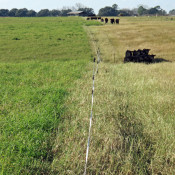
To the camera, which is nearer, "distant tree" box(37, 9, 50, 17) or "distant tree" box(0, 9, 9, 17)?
"distant tree" box(0, 9, 9, 17)

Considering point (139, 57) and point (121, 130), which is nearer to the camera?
point (121, 130)

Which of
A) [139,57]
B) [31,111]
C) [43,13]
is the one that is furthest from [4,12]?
[31,111]

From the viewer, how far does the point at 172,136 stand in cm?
413

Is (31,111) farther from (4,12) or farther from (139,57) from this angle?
(4,12)

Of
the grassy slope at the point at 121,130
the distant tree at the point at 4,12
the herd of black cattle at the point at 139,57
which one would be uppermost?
the distant tree at the point at 4,12

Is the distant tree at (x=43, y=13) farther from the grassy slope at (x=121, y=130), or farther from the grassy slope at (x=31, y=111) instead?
the grassy slope at (x=121, y=130)

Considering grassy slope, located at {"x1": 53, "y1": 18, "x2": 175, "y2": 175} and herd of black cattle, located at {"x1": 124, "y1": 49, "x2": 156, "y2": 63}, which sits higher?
herd of black cattle, located at {"x1": 124, "y1": 49, "x2": 156, "y2": 63}

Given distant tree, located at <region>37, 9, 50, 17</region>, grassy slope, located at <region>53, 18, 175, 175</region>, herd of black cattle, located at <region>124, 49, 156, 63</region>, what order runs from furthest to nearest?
distant tree, located at <region>37, 9, 50, 17</region> → herd of black cattle, located at <region>124, 49, 156, 63</region> → grassy slope, located at <region>53, 18, 175, 175</region>

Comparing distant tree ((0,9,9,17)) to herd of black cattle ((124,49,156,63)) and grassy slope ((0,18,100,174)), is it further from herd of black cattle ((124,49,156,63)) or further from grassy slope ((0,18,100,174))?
herd of black cattle ((124,49,156,63))

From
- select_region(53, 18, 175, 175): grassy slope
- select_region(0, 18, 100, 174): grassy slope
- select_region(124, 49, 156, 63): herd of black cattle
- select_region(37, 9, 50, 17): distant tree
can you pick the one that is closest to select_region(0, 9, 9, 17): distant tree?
select_region(37, 9, 50, 17): distant tree

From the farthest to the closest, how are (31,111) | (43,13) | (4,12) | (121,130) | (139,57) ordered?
1. (43,13)
2. (4,12)
3. (139,57)
4. (31,111)
5. (121,130)

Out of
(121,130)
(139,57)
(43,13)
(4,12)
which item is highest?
(43,13)

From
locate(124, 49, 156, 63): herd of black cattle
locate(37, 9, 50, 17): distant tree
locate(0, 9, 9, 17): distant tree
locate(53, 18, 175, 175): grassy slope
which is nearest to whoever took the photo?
locate(53, 18, 175, 175): grassy slope

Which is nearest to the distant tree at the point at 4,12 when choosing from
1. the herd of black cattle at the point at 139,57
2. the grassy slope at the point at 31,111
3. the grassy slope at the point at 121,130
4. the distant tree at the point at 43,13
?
the distant tree at the point at 43,13
